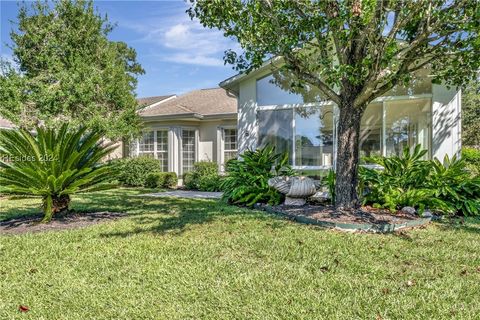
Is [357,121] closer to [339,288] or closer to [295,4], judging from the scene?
[295,4]

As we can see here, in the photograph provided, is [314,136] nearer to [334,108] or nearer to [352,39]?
[334,108]

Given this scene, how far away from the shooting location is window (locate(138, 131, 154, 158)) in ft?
57.2

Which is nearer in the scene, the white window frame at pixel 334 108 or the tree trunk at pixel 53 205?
the tree trunk at pixel 53 205

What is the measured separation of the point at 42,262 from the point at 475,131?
24.7m

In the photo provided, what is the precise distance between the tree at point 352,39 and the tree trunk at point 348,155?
0.02m

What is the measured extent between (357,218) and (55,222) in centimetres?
572

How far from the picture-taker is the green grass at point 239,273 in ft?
10.5

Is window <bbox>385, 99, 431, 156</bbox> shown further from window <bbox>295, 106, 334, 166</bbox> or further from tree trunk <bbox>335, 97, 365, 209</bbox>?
tree trunk <bbox>335, 97, 365, 209</bbox>

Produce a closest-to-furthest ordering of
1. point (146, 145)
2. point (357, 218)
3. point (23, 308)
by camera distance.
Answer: point (23, 308) → point (357, 218) → point (146, 145)

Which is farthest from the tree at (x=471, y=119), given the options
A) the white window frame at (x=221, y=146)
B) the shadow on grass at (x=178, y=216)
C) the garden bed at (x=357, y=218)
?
the shadow on grass at (x=178, y=216)

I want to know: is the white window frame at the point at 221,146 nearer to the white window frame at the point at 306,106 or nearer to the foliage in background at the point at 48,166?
the white window frame at the point at 306,106

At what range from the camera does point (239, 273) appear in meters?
4.03

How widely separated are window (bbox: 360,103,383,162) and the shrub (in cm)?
941

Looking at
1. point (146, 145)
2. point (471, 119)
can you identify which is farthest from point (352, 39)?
point (471, 119)
